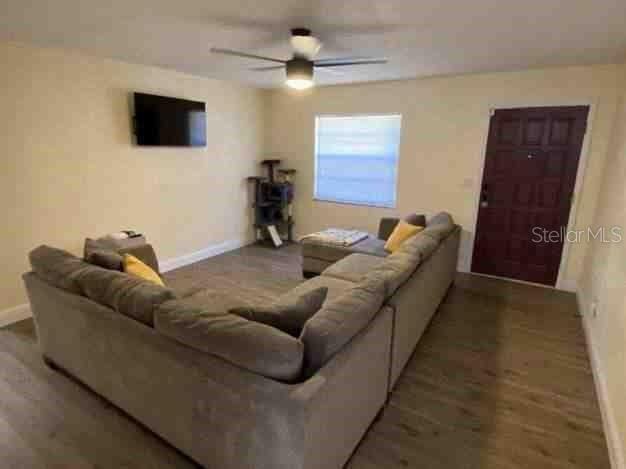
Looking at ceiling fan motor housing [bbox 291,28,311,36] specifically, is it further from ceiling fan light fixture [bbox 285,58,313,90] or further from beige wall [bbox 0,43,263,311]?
beige wall [bbox 0,43,263,311]

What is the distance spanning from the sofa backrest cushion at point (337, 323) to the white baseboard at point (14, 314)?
9.88ft

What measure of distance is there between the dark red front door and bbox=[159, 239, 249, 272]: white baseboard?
343 cm

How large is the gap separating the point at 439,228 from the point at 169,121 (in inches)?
128

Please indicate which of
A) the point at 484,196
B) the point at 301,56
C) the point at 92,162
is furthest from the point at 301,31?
the point at 484,196

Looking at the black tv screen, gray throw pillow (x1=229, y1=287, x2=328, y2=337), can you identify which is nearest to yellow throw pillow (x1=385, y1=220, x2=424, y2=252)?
gray throw pillow (x1=229, y1=287, x2=328, y2=337)

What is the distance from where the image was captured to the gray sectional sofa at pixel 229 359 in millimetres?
1408

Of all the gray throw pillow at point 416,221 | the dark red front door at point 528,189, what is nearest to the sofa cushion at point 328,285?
the gray throw pillow at point 416,221

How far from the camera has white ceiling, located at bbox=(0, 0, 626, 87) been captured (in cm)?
222

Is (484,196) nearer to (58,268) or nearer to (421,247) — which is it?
(421,247)

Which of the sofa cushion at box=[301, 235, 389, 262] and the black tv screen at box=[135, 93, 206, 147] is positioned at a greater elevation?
the black tv screen at box=[135, 93, 206, 147]

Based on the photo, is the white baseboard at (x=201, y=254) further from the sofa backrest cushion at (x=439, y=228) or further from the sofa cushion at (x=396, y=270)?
the sofa cushion at (x=396, y=270)

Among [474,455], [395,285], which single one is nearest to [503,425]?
[474,455]

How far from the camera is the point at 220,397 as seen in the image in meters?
1.51

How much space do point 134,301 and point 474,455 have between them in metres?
1.94
